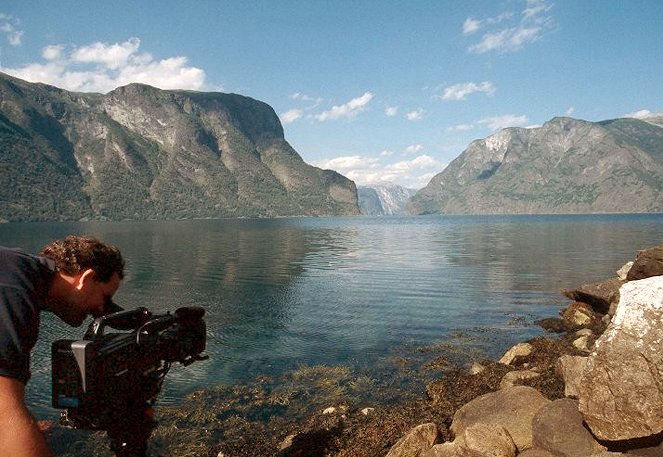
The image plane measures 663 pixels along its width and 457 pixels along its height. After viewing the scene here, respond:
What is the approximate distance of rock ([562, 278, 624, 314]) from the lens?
20.2 metres

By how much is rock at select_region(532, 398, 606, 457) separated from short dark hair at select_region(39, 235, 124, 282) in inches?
284

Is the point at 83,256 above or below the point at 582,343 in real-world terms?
above

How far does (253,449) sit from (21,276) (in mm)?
8825

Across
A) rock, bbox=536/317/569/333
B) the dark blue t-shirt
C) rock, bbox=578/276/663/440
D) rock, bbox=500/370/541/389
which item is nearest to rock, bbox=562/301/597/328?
rock, bbox=536/317/569/333

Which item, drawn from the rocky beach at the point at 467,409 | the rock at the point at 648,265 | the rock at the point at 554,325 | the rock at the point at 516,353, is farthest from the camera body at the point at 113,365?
the rock at the point at 648,265

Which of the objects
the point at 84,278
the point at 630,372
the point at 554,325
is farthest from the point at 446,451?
the point at 554,325

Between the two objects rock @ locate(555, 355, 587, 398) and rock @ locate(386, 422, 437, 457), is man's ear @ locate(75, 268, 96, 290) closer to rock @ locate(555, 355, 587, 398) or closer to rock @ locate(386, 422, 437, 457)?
rock @ locate(386, 422, 437, 457)

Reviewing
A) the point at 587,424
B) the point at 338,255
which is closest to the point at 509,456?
the point at 587,424

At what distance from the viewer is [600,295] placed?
20.7 meters

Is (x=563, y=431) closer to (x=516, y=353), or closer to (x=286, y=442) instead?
(x=286, y=442)

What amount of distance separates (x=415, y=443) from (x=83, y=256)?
7517 mm

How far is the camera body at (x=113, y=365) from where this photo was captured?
2658mm

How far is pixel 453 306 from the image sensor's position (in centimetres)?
→ 2466

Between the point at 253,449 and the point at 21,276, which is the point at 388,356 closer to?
the point at 253,449
